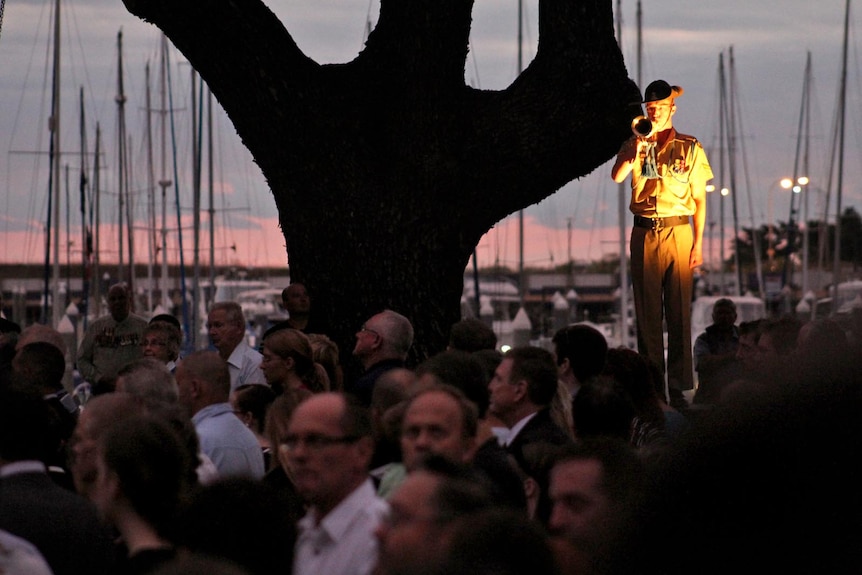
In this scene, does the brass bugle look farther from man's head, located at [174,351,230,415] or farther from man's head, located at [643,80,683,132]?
man's head, located at [174,351,230,415]

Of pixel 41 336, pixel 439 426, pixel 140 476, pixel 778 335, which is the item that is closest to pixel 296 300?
pixel 41 336

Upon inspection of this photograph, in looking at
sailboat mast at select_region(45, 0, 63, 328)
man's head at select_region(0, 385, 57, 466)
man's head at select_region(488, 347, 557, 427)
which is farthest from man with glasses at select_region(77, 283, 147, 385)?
sailboat mast at select_region(45, 0, 63, 328)

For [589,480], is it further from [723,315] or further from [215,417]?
[723,315]

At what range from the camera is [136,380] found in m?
7.02

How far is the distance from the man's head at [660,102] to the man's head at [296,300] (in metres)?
2.95

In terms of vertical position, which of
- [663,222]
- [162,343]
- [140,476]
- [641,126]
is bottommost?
[162,343]

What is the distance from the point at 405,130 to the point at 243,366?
2.21 metres

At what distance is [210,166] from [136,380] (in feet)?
101

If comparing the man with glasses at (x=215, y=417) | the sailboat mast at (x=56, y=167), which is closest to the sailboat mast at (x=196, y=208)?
the sailboat mast at (x=56, y=167)

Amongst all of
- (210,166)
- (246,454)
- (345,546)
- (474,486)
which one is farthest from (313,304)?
(210,166)

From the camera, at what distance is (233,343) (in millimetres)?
11141

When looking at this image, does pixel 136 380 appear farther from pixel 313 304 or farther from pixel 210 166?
pixel 210 166

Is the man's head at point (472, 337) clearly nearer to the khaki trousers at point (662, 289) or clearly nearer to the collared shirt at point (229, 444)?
the khaki trousers at point (662, 289)

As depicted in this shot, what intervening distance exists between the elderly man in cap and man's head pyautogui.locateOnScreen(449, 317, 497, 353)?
1.93 m
